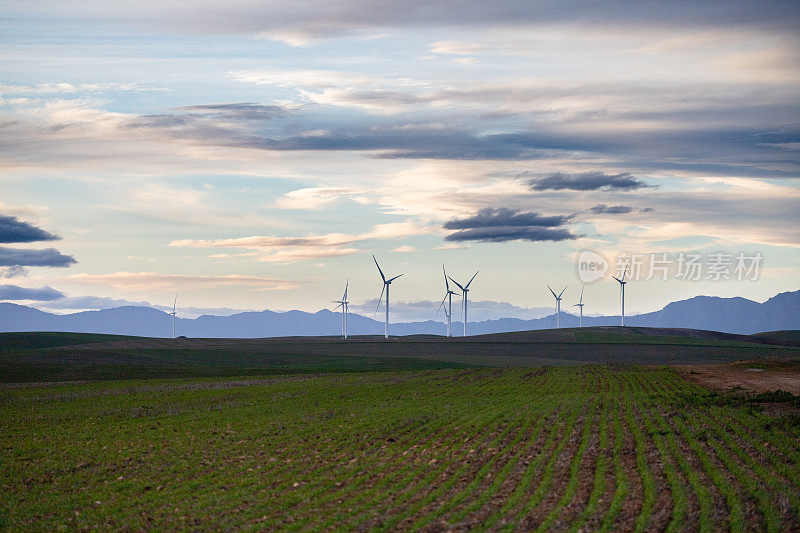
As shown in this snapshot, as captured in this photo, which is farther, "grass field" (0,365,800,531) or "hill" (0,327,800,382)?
"hill" (0,327,800,382)

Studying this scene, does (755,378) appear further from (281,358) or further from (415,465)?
(281,358)

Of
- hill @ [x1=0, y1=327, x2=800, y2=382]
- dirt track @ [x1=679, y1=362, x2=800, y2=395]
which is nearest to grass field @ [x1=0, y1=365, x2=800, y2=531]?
dirt track @ [x1=679, y1=362, x2=800, y2=395]

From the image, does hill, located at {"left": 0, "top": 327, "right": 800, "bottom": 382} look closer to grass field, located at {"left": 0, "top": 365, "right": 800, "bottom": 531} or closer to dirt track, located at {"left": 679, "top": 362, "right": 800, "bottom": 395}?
dirt track, located at {"left": 679, "top": 362, "right": 800, "bottom": 395}

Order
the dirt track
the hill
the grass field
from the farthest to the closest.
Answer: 1. the hill
2. the dirt track
3. the grass field

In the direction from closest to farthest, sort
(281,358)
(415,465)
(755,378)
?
1. (415,465)
2. (755,378)
3. (281,358)

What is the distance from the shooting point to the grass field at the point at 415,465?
21531 mm

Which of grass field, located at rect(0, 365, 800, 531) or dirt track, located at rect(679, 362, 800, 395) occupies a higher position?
dirt track, located at rect(679, 362, 800, 395)

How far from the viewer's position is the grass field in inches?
848

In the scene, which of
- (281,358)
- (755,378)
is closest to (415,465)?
(755,378)

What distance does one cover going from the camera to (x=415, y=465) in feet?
94.1

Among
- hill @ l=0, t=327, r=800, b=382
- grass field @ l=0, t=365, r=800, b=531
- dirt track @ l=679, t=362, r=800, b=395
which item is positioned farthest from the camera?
hill @ l=0, t=327, r=800, b=382

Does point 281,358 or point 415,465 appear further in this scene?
point 281,358

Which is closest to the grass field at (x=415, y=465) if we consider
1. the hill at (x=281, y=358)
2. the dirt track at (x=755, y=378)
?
the dirt track at (x=755, y=378)

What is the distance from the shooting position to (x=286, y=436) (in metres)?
37.4
